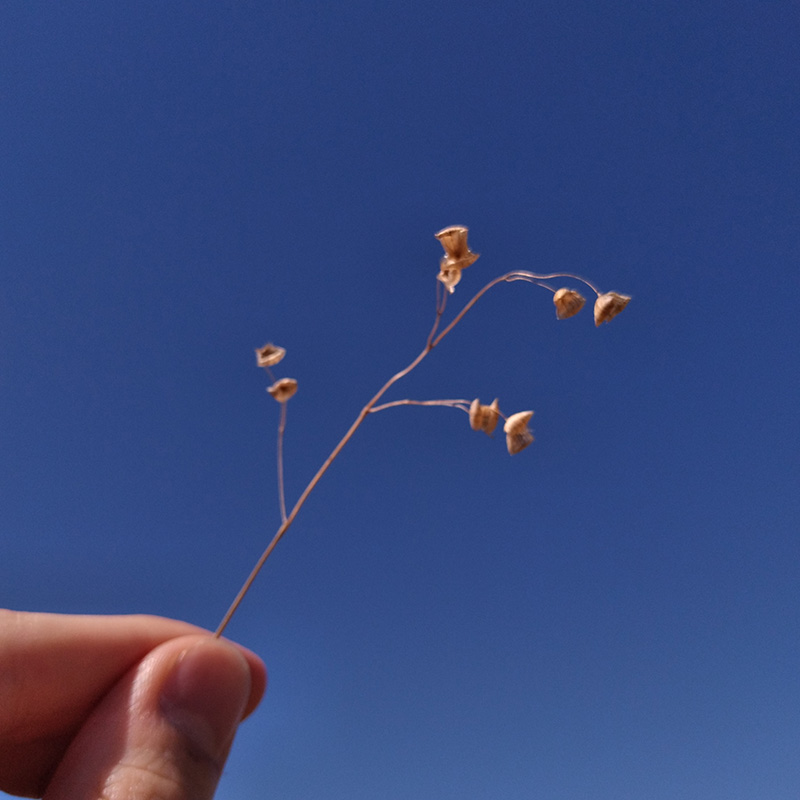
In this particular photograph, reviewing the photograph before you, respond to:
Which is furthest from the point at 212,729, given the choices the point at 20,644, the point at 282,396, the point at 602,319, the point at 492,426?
the point at 602,319

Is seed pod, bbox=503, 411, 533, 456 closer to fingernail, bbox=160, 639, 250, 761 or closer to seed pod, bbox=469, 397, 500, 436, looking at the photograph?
seed pod, bbox=469, 397, 500, 436

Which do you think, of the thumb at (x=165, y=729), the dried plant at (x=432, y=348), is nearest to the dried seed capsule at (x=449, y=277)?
the dried plant at (x=432, y=348)

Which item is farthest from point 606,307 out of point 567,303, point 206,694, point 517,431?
point 206,694

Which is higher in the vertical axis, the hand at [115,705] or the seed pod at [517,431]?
the seed pod at [517,431]

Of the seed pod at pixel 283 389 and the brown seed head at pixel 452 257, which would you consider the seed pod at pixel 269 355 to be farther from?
the brown seed head at pixel 452 257

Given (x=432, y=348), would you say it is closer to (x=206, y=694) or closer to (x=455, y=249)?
(x=455, y=249)

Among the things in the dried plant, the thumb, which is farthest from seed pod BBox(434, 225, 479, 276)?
the thumb

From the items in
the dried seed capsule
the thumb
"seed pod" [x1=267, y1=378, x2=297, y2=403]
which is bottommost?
the thumb

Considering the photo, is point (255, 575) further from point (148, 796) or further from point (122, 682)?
point (122, 682)
